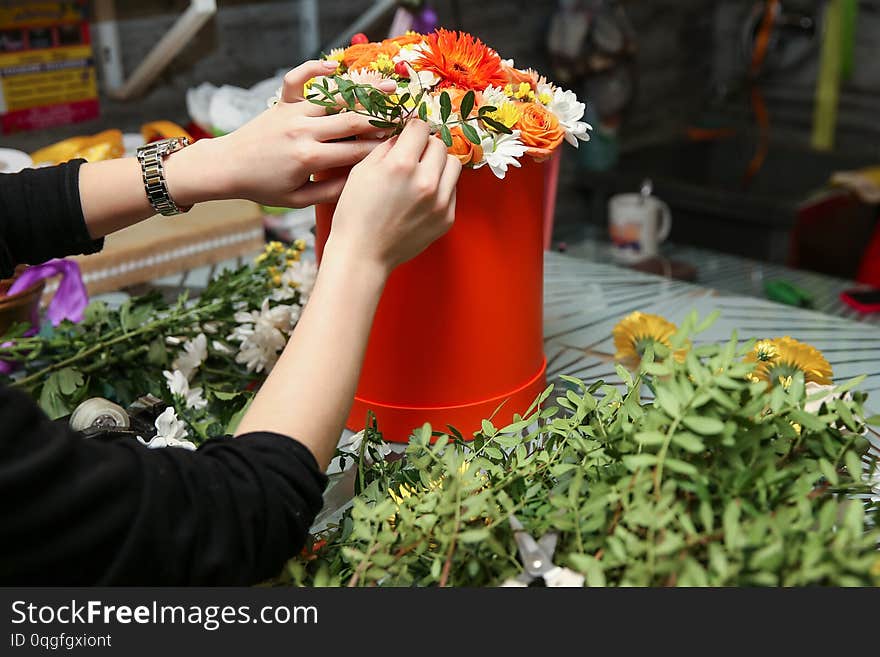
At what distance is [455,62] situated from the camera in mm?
713

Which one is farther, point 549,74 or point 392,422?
point 549,74

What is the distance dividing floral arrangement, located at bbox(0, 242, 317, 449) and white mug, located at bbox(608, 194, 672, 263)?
1.14 metres

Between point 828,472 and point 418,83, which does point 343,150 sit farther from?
point 828,472

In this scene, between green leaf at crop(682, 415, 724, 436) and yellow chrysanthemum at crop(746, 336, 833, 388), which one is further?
yellow chrysanthemum at crop(746, 336, 833, 388)

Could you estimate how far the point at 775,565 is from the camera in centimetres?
42

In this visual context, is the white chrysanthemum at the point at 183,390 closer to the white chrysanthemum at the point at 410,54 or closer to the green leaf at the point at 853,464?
the white chrysanthemum at the point at 410,54

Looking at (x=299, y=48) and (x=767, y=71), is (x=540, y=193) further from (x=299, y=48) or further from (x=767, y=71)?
(x=767, y=71)

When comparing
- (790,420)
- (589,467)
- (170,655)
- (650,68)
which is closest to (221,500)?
(170,655)

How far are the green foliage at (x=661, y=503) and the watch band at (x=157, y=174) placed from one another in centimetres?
36

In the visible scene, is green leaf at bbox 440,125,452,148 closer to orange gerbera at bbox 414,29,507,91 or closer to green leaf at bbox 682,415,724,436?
orange gerbera at bbox 414,29,507,91

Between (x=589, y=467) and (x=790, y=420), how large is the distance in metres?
0.13

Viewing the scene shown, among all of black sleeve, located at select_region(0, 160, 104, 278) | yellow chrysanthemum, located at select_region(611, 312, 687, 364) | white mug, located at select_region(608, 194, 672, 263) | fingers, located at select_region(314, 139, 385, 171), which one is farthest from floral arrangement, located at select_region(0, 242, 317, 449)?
white mug, located at select_region(608, 194, 672, 263)

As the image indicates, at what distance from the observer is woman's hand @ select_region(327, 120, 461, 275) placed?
0.56 meters

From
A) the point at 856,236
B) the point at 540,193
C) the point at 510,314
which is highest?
the point at 540,193
